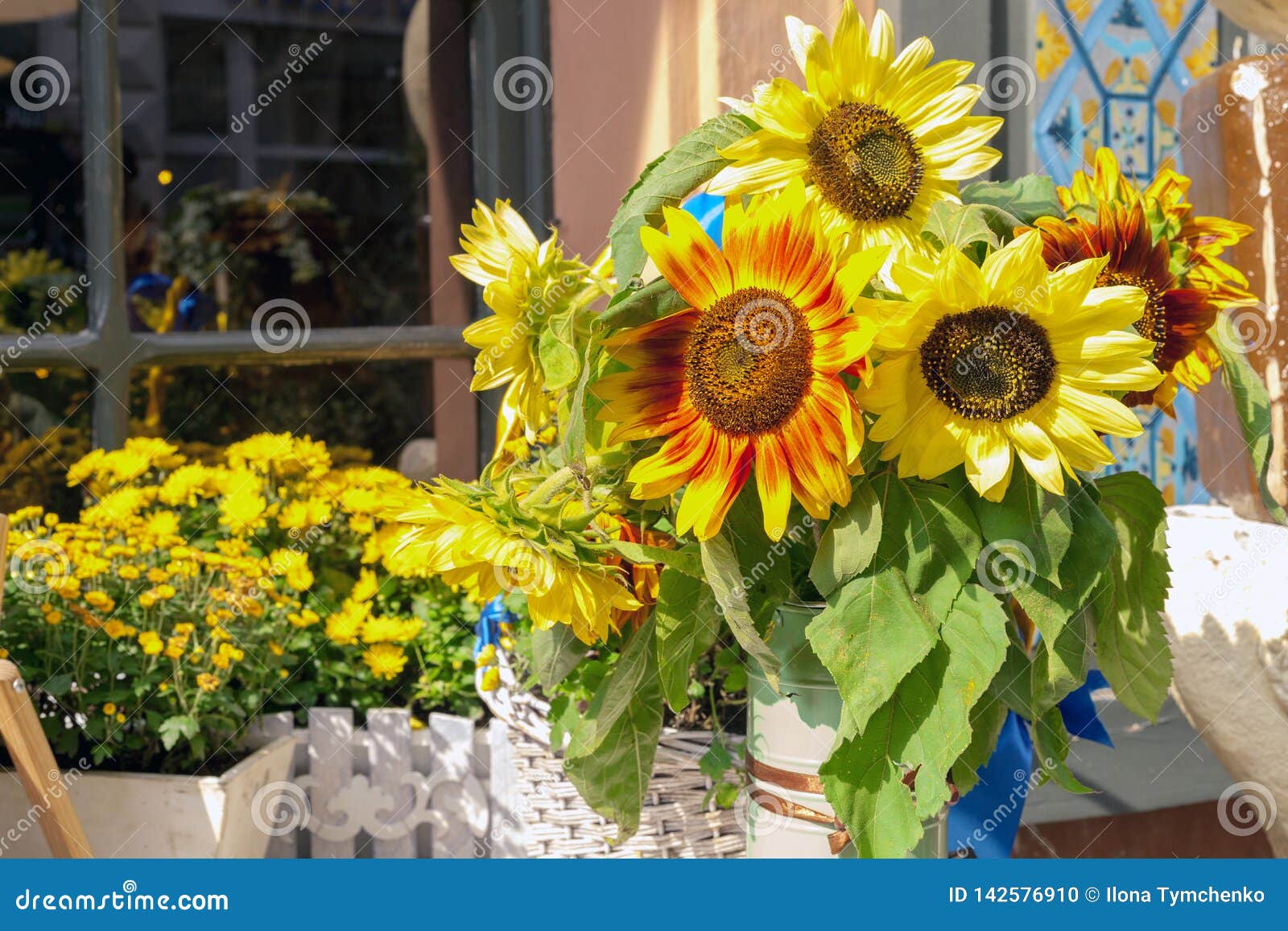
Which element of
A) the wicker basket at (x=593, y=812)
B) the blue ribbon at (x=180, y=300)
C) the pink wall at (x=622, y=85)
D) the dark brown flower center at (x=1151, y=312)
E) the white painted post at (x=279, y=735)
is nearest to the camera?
the dark brown flower center at (x=1151, y=312)

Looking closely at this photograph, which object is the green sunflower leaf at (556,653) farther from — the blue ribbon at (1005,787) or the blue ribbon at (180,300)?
the blue ribbon at (180,300)

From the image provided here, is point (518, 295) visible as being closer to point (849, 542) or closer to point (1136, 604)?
point (849, 542)

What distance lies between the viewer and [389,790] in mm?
1513

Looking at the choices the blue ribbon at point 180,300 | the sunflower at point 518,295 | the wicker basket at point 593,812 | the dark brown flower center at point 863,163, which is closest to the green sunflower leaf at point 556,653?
the sunflower at point 518,295

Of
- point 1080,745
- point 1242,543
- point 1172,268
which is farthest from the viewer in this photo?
point 1080,745

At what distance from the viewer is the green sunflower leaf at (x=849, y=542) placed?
2.11 feet

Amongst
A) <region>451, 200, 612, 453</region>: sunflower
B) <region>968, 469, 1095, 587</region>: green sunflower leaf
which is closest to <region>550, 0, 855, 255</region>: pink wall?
<region>451, 200, 612, 453</region>: sunflower

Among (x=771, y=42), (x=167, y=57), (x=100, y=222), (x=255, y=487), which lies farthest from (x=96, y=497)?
(x=771, y=42)

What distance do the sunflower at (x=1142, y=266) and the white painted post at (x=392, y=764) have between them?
1.09m

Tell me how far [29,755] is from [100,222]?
3.03ft

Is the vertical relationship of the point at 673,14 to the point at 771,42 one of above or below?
above
